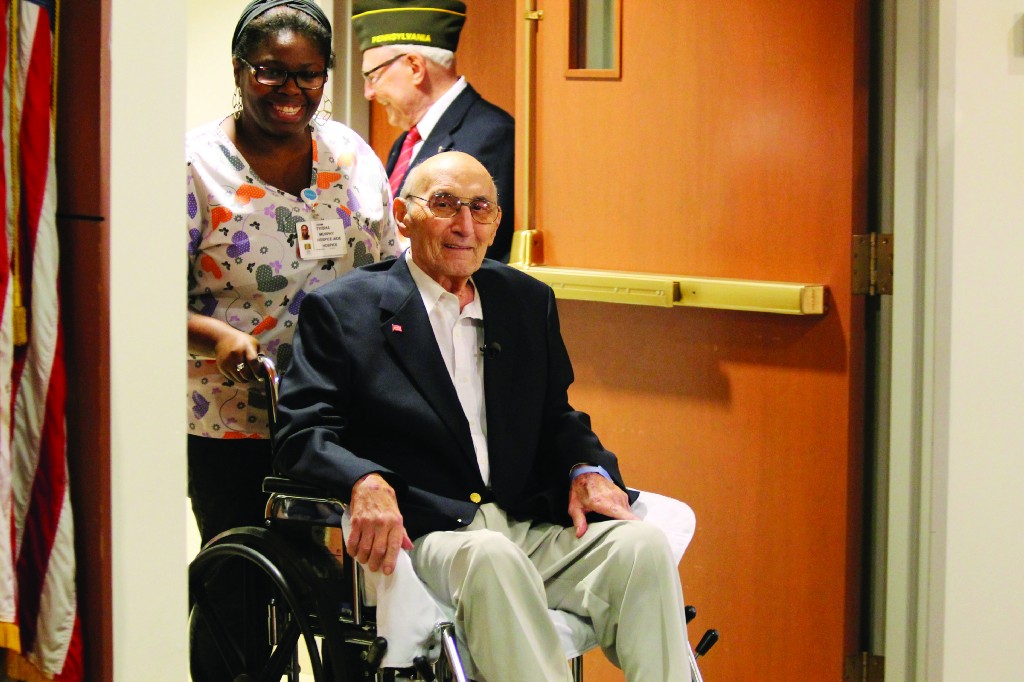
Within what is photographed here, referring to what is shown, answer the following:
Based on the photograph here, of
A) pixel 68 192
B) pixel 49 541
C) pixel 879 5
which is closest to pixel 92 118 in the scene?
pixel 68 192

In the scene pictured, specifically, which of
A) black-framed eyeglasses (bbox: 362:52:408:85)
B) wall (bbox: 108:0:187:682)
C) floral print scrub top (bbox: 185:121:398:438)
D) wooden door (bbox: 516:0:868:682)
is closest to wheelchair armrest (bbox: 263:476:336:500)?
floral print scrub top (bbox: 185:121:398:438)

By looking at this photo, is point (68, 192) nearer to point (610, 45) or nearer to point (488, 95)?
point (610, 45)

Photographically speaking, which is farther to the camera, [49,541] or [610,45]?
[610,45]

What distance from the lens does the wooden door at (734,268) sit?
2.83 meters

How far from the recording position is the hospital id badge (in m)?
2.49

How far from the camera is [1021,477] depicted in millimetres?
2717

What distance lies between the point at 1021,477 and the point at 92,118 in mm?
2070

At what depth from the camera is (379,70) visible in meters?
3.62

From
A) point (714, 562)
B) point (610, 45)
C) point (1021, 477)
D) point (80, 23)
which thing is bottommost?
point (714, 562)

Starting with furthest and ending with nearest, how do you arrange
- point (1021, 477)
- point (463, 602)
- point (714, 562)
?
point (714, 562) → point (1021, 477) → point (463, 602)

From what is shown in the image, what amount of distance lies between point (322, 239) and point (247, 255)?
0.54 feet

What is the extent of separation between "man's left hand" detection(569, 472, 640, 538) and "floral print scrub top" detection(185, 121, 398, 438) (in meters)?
0.64

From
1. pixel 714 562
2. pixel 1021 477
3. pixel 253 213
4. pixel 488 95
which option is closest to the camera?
pixel 253 213

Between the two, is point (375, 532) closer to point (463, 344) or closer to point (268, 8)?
point (463, 344)
